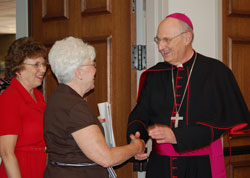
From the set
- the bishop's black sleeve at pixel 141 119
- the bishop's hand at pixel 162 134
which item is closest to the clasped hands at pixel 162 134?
the bishop's hand at pixel 162 134

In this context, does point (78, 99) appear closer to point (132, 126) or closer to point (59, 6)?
Answer: point (132, 126)

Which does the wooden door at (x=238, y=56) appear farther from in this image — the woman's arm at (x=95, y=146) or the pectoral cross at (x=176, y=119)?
the woman's arm at (x=95, y=146)

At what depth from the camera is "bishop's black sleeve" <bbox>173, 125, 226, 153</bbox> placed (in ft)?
7.50

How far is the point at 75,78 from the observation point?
212 cm

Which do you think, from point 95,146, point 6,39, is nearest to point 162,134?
point 95,146

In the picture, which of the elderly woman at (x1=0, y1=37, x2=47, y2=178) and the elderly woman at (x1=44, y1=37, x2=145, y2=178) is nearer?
the elderly woman at (x1=44, y1=37, x2=145, y2=178)

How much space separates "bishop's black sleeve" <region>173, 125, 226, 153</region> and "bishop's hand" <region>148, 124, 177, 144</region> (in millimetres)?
34

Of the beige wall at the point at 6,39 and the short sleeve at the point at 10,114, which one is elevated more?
the beige wall at the point at 6,39

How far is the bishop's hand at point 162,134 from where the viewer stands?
2262 millimetres

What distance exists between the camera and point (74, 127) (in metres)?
1.92

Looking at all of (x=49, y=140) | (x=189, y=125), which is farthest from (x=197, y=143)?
(x=49, y=140)

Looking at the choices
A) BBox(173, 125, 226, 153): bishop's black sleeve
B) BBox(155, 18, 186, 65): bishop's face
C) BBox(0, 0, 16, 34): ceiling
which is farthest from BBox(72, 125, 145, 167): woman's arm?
BBox(0, 0, 16, 34): ceiling

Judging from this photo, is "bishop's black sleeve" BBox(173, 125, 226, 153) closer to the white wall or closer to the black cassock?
the black cassock

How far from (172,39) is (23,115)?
4.03ft
